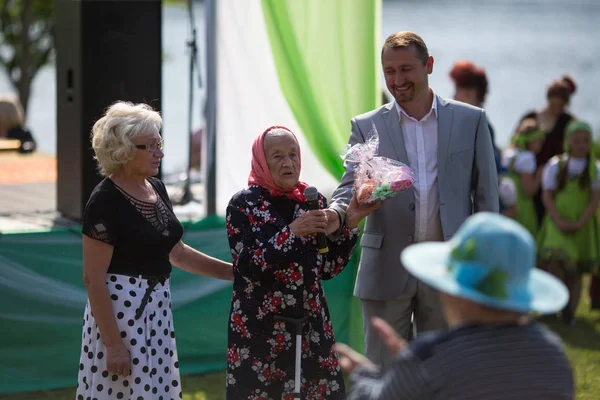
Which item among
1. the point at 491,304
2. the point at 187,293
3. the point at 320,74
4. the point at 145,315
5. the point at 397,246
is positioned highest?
the point at 320,74

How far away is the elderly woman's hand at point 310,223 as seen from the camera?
3.36 metres

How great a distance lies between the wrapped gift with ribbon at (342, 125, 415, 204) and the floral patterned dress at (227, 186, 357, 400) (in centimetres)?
20

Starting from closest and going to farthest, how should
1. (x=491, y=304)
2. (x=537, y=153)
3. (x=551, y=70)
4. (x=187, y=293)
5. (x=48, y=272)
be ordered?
(x=491, y=304) → (x=48, y=272) → (x=187, y=293) → (x=537, y=153) → (x=551, y=70)

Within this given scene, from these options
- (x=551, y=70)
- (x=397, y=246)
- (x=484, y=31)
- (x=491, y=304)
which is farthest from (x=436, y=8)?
(x=491, y=304)

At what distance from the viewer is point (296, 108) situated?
569 centimetres

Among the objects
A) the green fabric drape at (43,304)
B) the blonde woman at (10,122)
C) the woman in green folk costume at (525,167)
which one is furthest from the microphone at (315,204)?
the woman in green folk costume at (525,167)

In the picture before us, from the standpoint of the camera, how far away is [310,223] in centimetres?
336

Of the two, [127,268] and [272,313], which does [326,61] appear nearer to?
[272,313]

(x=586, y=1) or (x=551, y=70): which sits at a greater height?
(x=586, y=1)

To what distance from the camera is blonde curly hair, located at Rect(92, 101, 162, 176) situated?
135 inches

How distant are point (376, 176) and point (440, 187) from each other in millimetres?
362

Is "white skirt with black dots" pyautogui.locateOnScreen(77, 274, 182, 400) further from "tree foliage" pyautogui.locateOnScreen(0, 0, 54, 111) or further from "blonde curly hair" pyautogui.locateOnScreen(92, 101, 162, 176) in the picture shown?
"tree foliage" pyautogui.locateOnScreen(0, 0, 54, 111)

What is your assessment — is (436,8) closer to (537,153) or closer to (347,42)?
(537,153)

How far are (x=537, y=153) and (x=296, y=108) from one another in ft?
11.6
